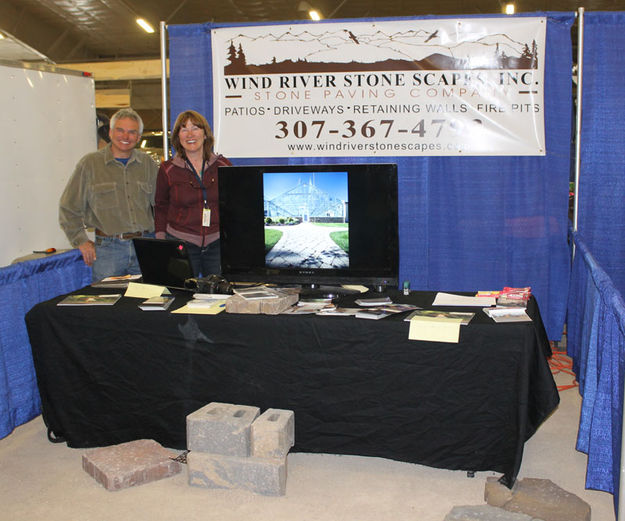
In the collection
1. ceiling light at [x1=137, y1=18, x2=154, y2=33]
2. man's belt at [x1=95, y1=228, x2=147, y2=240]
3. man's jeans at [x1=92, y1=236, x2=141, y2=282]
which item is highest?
→ ceiling light at [x1=137, y1=18, x2=154, y2=33]

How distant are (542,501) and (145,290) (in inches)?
72.9

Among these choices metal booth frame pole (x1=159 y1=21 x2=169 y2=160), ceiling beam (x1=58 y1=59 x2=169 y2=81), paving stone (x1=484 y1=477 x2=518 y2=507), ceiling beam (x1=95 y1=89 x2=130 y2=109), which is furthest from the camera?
ceiling beam (x1=95 y1=89 x2=130 y2=109)

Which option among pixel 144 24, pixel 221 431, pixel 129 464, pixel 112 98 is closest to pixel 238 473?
pixel 221 431

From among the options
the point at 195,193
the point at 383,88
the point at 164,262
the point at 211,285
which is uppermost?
the point at 383,88

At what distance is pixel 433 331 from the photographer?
238cm

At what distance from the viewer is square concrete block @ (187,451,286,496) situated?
2.43 metres

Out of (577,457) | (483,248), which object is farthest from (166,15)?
(577,457)

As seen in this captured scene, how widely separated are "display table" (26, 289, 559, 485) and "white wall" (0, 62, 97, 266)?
1437 millimetres

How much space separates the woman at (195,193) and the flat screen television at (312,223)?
453 millimetres

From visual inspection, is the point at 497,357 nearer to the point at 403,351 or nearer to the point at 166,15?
the point at 403,351

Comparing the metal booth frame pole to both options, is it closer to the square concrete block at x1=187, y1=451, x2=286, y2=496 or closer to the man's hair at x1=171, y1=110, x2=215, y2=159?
the man's hair at x1=171, y1=110, x2=215, y2=159

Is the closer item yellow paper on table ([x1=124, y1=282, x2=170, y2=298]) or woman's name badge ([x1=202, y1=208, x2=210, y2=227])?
yellow paper on table ([x1=124, y1=282, x2=170, y2=298])

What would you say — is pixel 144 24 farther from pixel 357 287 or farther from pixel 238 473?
pixel 238 473

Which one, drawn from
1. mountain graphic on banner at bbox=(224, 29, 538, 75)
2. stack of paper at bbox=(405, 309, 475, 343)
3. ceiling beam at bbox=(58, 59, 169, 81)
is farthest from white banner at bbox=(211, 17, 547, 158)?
ceiling beam at bbox=(58, 59, 169, 81)
